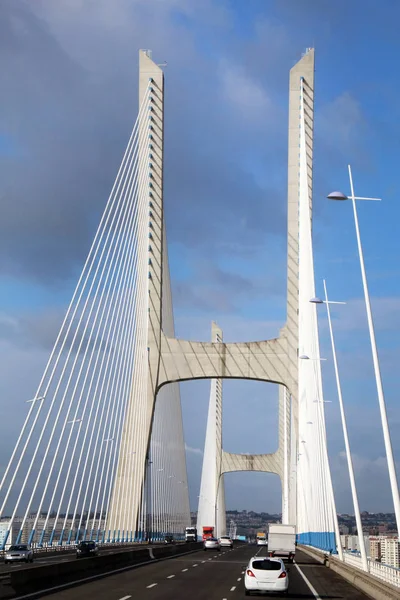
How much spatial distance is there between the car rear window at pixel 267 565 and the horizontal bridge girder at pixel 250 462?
331 feet

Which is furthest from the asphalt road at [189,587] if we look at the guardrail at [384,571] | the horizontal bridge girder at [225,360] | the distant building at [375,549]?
the horizontal bridge girder at [225,360]

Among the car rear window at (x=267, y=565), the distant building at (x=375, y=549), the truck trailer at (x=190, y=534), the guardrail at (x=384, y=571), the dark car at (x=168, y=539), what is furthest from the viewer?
the truck trailer at (x=190, y=534)

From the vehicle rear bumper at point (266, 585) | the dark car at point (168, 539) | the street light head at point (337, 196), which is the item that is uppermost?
the dark car at point (168, 539)

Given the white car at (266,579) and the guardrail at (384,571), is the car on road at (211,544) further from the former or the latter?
the white car at (266,579)

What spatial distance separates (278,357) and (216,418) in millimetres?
70201

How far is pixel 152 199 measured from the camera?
53.9m

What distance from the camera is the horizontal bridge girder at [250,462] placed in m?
126

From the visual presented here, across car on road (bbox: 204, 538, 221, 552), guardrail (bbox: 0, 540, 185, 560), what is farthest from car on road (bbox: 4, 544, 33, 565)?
car on road (bbox: 204, 538, 221, 552)

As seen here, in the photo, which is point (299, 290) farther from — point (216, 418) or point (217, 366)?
point (216, 418)

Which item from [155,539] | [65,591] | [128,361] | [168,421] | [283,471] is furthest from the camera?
[283,471]

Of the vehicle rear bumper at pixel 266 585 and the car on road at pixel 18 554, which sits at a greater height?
the car on road at pixel 18 554

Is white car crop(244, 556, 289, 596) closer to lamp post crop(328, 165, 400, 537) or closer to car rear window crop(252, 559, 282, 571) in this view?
car rear window crop(252, 559, 282, 571)

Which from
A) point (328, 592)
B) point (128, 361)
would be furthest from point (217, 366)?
point (328, 592)

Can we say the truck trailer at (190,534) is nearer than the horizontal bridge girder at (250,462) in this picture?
Yes
